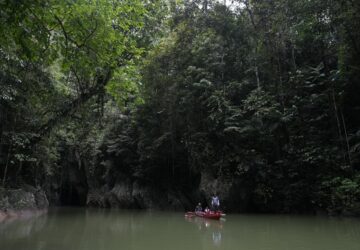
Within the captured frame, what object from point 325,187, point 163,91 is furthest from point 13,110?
point 325,187

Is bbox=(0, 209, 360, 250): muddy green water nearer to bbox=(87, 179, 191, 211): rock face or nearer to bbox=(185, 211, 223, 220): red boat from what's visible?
bbox=(185, 211, 223, 220): red boat

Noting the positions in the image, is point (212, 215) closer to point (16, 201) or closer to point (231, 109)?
point (231, 109)

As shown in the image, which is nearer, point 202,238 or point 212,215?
point 202,238

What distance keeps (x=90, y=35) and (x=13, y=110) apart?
1414cm

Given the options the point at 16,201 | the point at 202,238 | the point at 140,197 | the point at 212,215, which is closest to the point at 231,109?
the point at 212,215

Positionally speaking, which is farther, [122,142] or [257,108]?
[122,142]

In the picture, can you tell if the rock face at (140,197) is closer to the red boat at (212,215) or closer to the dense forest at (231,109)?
the dense forest at (231,109)

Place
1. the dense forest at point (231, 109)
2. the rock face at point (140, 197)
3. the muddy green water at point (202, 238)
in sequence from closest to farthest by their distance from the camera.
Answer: the muddy green water at point (202, 238)
the dense forest at point (231, 109)
the rock face at point (140, 197)

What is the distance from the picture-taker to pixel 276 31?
19.6m

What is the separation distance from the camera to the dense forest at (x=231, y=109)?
15.9 metres

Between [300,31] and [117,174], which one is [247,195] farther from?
[117,174]

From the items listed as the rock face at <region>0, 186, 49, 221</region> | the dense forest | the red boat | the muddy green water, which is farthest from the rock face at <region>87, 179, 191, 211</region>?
the muddy green water

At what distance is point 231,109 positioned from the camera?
19219mm

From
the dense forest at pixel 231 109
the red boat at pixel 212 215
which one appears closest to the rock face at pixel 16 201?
the dense forest at pixel 231 109
